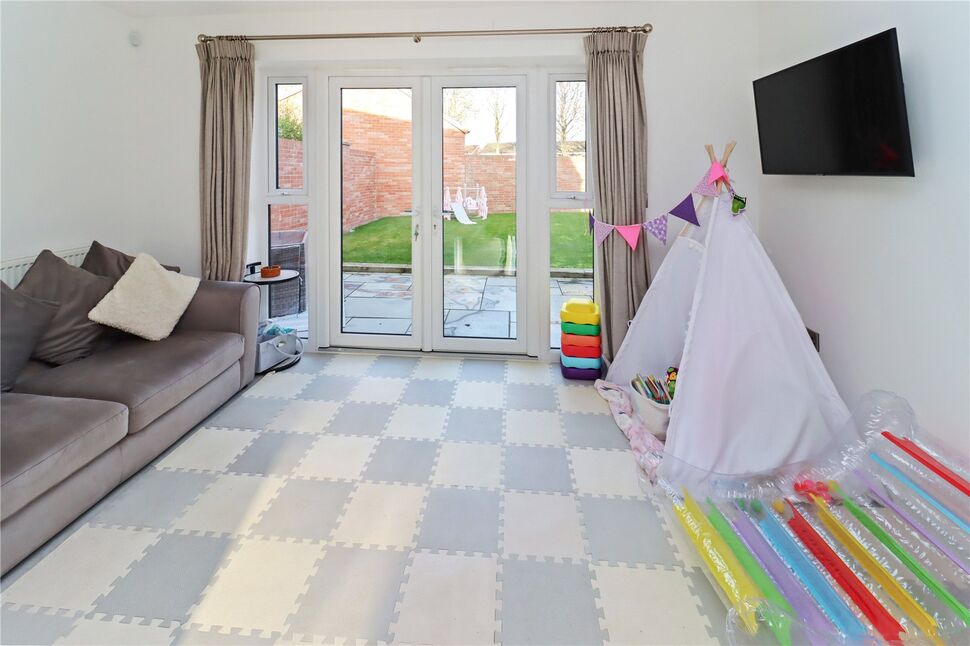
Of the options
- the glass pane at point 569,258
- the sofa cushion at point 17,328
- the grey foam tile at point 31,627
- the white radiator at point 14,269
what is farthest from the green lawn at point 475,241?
the grey foam tile at point 31,627

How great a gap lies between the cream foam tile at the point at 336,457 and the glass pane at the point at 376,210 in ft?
5.21

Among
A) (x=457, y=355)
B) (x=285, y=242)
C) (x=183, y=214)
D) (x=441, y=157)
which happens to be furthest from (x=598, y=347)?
(x=183, y=214)

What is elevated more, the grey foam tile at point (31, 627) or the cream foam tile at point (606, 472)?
the cream foam tile at point (606, 472)

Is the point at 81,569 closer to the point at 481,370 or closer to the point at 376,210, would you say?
the point at 481,370

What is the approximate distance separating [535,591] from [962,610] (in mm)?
1129

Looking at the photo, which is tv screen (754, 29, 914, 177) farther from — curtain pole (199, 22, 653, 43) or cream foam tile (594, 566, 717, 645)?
cream foam tile (594, 566, 717, 645)

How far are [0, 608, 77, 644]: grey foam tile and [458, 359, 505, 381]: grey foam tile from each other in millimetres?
2343

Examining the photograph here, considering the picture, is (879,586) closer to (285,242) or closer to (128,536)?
(128,536)

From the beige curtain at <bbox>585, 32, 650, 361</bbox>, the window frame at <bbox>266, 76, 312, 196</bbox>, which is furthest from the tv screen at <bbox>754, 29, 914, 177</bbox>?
the window frame at <bbox>266, 76, 312, 196</bbox>

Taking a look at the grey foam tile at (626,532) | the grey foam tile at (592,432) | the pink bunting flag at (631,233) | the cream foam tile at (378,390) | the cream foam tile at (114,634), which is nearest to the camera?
the cream foam tile at (114,634)

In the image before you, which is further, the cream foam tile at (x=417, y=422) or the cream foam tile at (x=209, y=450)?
the cream foam tile at (x=417, y=422)

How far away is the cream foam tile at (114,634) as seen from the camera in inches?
57.6

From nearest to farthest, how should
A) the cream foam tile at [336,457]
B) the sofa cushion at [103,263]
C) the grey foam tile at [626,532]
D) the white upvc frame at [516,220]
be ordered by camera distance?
the grey foam tile at [626,532], the cream foam tile at [336,457], the sofa cushion at [103,263], the white upvc frame at [516,220]

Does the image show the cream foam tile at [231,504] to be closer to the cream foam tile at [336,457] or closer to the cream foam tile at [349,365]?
the cream foam tile at [336,457]
